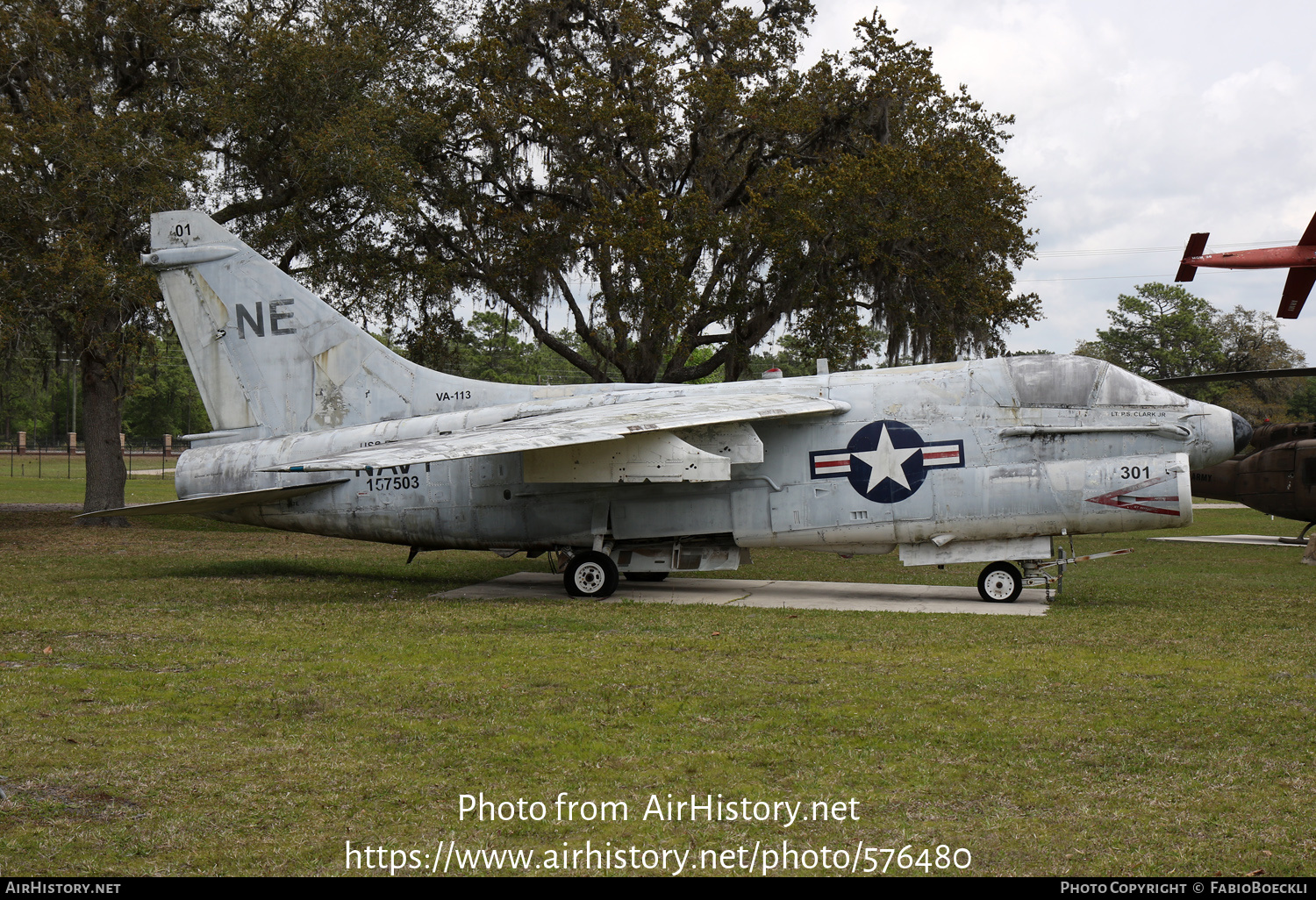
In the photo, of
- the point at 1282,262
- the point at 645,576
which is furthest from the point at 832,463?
the point at 1282,262

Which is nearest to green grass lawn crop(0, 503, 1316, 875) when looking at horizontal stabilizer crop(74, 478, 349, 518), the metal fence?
horizontal stabilizer crop(74, 478, 349, 518)

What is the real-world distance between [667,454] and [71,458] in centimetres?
8936

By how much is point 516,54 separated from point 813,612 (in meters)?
18.7

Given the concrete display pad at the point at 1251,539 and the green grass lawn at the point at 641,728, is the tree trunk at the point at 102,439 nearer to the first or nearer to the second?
the green grass lawn at the point at 641,728

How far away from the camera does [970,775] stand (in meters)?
6.51

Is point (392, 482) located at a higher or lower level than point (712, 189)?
lower

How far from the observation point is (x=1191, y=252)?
2378 cm

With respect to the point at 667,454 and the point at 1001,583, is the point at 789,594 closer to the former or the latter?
the point at 1001,583

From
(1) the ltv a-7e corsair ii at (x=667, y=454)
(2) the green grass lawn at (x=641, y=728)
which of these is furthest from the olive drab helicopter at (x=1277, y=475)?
(2) the green grass lawn at (x=641, y=728)

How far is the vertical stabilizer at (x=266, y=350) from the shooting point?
56.3ft

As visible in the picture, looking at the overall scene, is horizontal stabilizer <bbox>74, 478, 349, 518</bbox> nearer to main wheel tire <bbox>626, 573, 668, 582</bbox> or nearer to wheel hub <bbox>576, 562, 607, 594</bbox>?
wheel hub <bbox>576, 562, 607, 594</bbox>

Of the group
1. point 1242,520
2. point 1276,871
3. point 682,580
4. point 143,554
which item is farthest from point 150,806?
point 1242,520

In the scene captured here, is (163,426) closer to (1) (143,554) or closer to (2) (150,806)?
(1) (143,554)

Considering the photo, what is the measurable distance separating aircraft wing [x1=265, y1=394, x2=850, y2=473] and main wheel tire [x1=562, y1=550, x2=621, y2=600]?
6.97 feet
